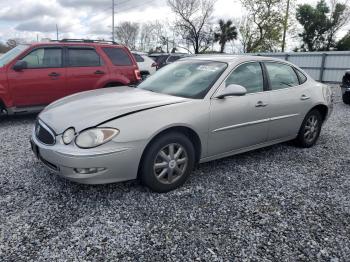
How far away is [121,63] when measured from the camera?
24.6 ft

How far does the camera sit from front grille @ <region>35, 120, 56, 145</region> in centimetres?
318

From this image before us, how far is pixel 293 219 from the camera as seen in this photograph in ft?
9.98

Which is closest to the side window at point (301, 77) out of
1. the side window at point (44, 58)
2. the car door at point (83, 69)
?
the car door at point (83, 69)

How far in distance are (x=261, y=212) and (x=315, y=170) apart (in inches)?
62.6

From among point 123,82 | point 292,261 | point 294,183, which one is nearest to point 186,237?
point 292,261

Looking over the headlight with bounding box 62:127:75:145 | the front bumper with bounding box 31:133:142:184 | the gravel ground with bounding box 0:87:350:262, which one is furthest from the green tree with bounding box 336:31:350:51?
the headlight with bounding box 62:127:75:145

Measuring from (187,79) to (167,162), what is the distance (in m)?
1.23

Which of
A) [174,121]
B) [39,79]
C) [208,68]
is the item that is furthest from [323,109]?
[39,79]

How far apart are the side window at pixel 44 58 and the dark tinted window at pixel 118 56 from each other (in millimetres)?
1127

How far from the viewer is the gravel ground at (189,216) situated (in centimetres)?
253

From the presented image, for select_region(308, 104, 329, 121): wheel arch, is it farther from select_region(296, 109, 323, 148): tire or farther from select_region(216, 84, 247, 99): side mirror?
select_region(216, 84, 247, 99): side mirror

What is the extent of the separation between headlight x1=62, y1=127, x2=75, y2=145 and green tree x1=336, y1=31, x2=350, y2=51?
35209mm

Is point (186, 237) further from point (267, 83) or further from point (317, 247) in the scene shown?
point (267, 83)

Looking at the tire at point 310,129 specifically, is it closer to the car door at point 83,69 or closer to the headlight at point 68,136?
the headlight at point 68,136
